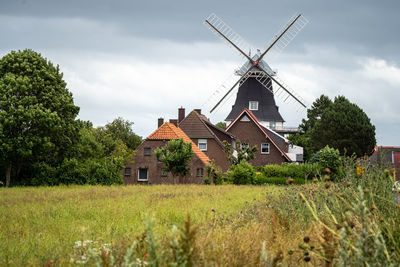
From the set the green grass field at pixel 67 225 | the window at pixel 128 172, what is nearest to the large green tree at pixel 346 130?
the window at pixel 128 172

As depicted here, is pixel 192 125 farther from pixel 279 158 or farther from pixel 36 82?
pixel 36 82

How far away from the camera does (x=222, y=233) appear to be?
21.3ft

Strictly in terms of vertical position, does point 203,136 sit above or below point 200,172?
above

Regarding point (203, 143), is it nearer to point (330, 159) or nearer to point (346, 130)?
point (330, 159)

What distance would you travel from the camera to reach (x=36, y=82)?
29.3 metres

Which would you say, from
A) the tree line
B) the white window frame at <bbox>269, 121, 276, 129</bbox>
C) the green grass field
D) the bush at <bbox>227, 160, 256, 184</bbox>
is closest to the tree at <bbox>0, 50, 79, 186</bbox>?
the tree line

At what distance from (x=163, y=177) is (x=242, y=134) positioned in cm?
1197

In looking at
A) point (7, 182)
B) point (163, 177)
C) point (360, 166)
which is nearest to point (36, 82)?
point (7, 182)

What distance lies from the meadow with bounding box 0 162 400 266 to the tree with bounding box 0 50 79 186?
1360cm

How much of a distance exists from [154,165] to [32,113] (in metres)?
15.5

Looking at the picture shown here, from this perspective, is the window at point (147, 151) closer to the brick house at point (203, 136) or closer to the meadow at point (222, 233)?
the brick house at point (203, 136)

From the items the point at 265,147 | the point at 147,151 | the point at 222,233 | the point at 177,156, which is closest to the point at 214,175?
the point at 177,156

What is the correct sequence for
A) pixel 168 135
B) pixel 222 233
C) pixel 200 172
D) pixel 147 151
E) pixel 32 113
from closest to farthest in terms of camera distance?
1. pixel 222 233
2. pixel 32 113
3. pixel 200 172
4. pixel 168 135
5. pixel 147 151

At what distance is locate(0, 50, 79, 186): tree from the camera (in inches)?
1085
